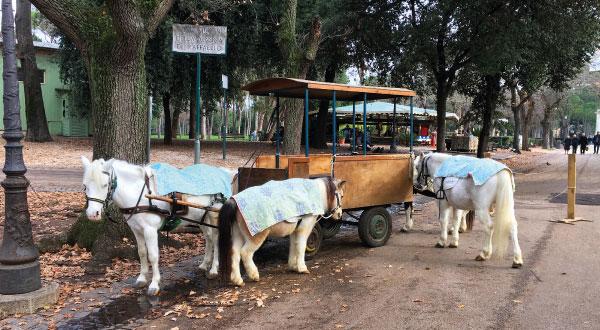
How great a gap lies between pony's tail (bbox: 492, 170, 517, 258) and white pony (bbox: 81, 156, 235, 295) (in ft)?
13.7

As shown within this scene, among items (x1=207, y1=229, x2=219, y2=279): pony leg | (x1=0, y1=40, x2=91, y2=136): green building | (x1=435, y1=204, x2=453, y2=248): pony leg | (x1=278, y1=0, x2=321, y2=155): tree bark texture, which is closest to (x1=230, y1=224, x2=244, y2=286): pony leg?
(x1=207, y1=229, x2=219, y2=279): pony leg

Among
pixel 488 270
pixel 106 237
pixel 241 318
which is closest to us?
pixel 241 318

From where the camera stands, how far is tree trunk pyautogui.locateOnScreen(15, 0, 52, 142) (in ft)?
80.2

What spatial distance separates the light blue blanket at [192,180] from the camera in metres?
6.23

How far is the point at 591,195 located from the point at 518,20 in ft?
23.6

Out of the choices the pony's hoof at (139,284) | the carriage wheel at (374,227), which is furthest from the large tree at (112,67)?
the carriage wheel at (374,227)

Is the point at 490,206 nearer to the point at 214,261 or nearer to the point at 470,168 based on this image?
the point at 470,168

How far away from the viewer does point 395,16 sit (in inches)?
856

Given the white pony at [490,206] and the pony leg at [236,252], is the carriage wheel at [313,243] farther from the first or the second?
the white pony at [490,206]

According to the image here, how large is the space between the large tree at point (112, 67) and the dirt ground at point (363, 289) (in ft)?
5.79

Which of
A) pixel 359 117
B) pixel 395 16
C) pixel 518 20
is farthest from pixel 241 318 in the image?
pixel 359 117

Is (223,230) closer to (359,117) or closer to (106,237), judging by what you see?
(106,237)

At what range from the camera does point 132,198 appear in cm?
586

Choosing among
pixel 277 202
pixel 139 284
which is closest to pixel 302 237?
pixel 277 202
